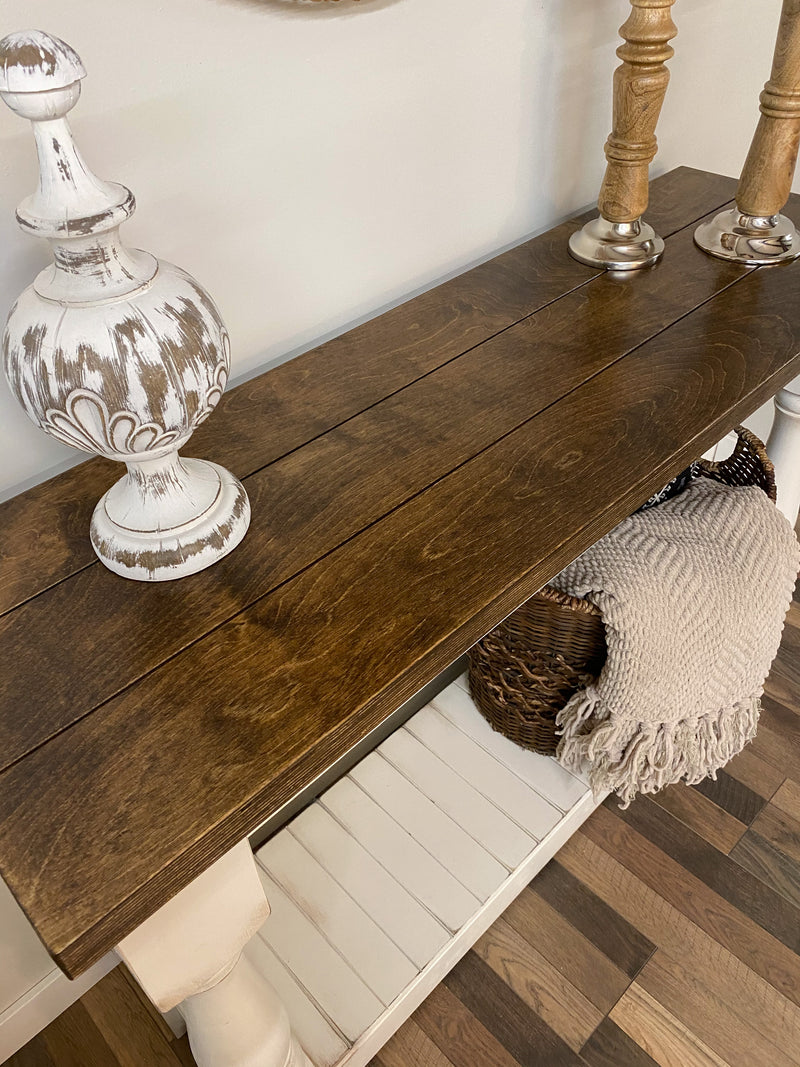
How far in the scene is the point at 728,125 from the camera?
1.45m

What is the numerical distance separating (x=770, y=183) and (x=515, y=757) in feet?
2.90

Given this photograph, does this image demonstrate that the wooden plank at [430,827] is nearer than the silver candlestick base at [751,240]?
No

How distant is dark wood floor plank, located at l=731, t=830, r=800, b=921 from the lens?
1229mm

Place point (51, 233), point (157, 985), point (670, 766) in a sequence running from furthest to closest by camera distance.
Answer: point (670, 766), point (157, 985), point (51, 233)

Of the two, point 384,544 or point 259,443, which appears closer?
point 384,544

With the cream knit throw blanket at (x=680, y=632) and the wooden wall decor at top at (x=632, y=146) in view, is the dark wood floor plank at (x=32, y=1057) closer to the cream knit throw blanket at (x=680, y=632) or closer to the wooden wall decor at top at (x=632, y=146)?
the cream knit throw blanket at (x=680, y=632)

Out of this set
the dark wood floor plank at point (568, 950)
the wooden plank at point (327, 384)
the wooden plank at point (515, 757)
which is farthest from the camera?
the wooden plank at point (515, 757)

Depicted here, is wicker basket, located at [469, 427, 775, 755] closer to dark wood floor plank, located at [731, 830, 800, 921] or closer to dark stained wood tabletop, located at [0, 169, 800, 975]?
dark stained wood tabletop, located at [0, 169, 800, 975]

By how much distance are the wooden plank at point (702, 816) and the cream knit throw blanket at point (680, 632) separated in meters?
0.25

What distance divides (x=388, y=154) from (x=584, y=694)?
0.69 metres

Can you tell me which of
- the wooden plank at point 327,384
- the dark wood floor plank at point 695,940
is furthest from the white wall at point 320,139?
the dark wood floor plank at point 695,940

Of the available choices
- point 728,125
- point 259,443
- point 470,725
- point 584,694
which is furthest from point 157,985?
point 728,125

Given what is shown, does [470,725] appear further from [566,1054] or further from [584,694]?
[566,1054]

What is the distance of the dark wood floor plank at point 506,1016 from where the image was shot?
1.08 meters
